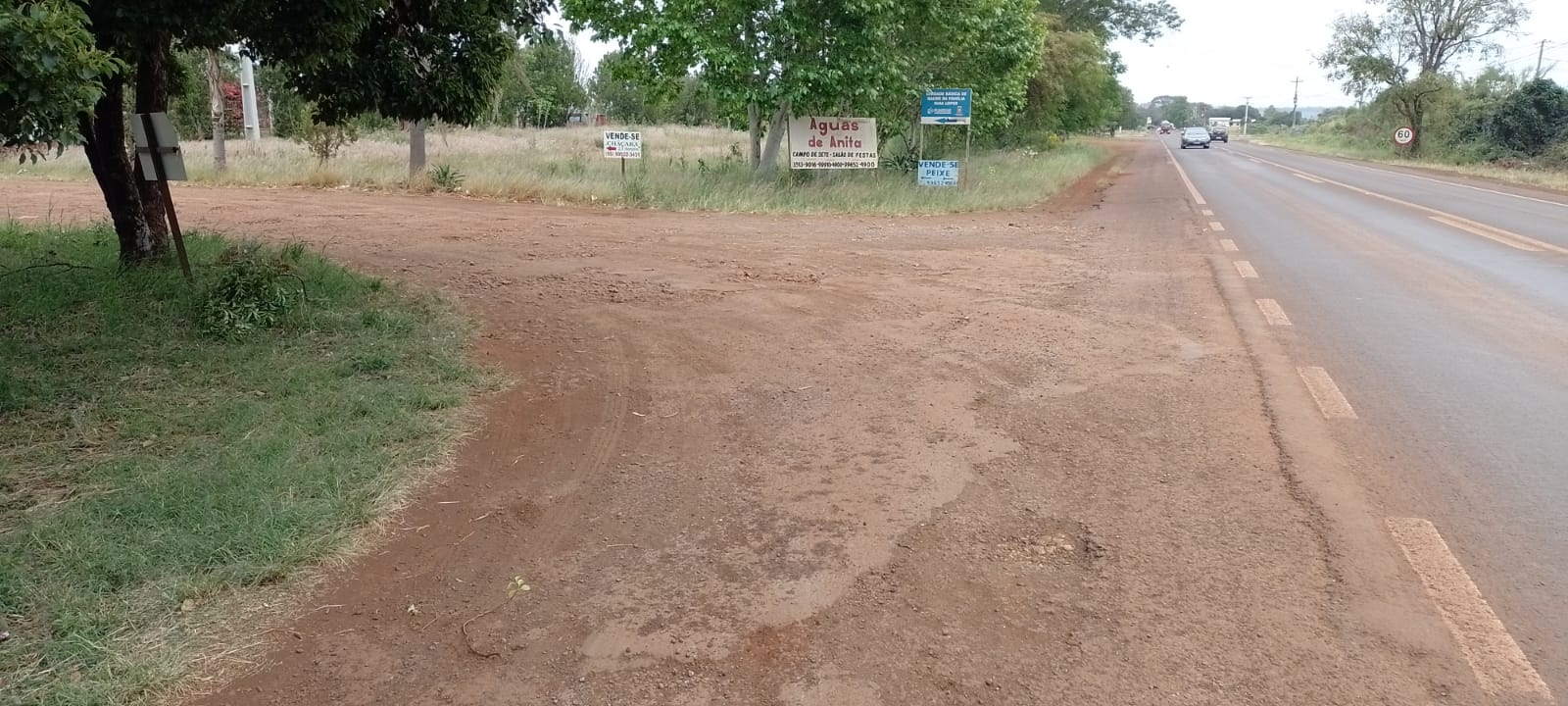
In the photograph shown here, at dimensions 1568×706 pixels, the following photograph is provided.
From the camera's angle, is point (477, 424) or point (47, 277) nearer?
point (477, 424)

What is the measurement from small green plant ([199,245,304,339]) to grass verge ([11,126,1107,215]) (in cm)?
996

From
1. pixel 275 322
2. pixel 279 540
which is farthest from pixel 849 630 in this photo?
pixel 275 322

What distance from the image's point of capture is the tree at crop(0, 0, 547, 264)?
5.80m

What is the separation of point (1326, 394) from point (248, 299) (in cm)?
706

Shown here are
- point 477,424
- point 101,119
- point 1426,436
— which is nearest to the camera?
point 1426,436

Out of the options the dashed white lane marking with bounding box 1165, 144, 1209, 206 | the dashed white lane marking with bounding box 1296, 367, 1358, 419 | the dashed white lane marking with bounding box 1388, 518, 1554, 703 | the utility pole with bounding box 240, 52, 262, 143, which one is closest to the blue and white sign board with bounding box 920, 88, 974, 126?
the dashed white lane marking with bounding box 1165, 144, 1209, 206

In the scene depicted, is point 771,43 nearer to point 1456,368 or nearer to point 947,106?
point 947,106

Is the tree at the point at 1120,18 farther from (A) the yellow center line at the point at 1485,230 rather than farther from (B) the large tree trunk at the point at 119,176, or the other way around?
(B) the large tree trunk at the point at 119,176

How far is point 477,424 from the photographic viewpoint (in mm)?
5238

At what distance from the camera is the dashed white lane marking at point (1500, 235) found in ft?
40.0

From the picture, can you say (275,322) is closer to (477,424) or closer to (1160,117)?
(477,424)

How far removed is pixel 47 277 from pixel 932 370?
721 centimetres

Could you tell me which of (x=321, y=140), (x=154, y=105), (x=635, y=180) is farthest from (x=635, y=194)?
(x=321, y=140)

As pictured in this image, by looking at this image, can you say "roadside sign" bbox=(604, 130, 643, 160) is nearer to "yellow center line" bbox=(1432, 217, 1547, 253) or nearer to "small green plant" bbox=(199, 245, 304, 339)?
"small green plant" bbox=(199, 245, 304, 339)
